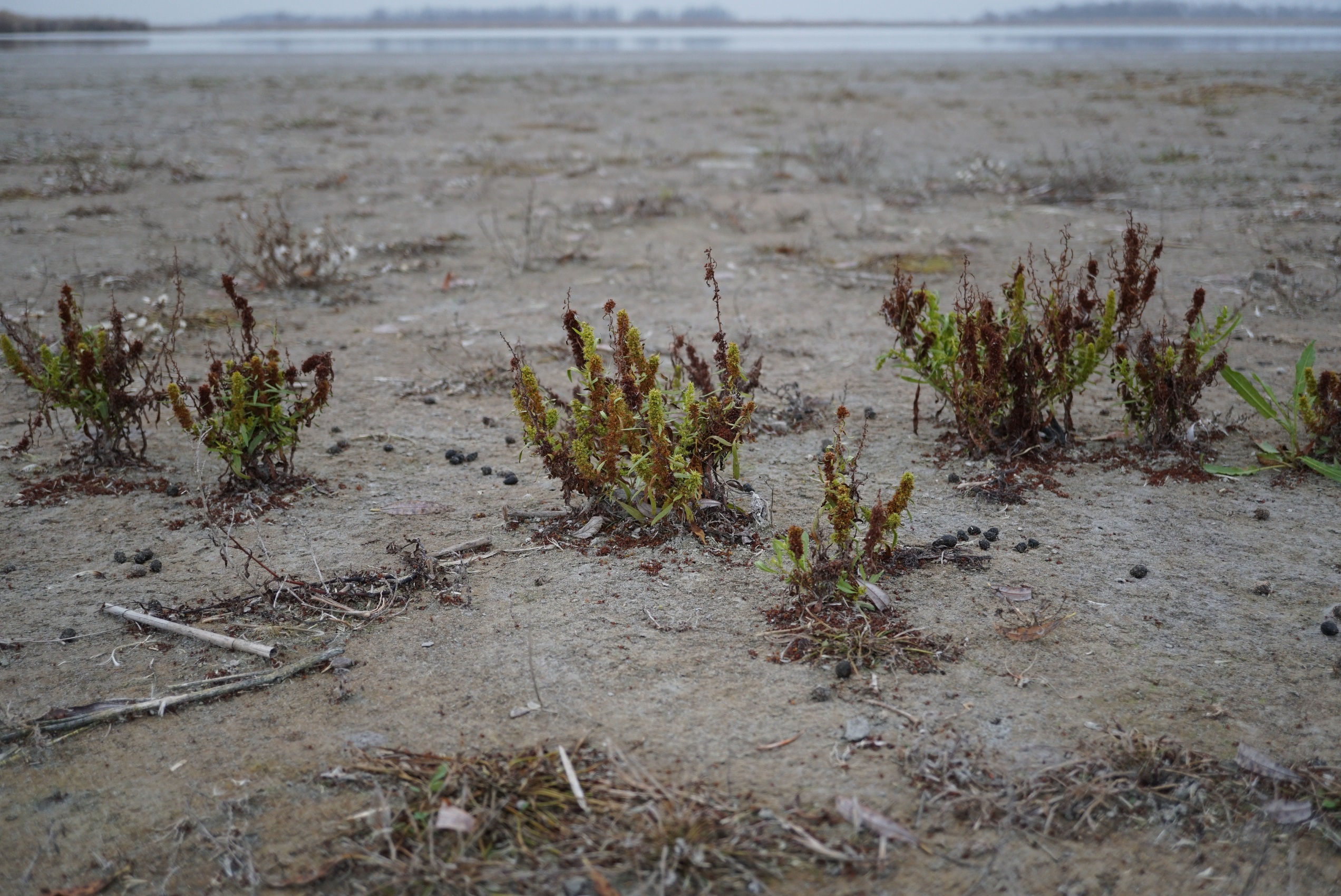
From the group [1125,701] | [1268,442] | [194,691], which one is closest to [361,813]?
[194,691]

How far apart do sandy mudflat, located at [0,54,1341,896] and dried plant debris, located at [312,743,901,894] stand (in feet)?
0.20

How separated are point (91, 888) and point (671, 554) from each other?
1.89 meters

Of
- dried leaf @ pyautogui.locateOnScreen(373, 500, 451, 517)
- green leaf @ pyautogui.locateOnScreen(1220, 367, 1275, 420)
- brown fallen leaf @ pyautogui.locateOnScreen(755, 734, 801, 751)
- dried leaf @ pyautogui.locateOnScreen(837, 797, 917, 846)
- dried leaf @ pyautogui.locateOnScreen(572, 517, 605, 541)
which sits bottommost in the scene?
dried leaf @ pyautogui.locateOnScreen(837, 797, 917, 846)

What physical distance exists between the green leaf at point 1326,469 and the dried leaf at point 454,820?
3.40 m

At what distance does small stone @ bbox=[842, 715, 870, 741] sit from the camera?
7.89ft

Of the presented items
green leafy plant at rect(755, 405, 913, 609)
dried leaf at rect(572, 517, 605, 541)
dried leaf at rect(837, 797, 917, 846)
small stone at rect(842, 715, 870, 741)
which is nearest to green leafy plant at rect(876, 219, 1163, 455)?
green leafy plant at rect(755, 405, 913, 609)

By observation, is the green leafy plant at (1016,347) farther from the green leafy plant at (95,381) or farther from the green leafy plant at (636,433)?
the green leafy plant at (95,381)

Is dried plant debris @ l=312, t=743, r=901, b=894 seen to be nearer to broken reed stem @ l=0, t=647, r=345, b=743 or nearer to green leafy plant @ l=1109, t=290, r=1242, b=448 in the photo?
broken reed stem @ l=0, t=647, r=345, b=743

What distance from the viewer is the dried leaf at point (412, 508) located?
12.1 ft

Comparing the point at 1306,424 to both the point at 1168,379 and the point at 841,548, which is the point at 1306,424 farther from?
the point at 841,548

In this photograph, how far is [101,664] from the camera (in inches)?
109

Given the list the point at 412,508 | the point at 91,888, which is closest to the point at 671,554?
the point at 412,508

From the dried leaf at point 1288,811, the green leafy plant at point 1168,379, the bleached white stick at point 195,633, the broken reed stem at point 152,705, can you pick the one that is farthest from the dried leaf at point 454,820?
the green leafy plant at point 1168,379

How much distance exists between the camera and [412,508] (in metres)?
3.74
